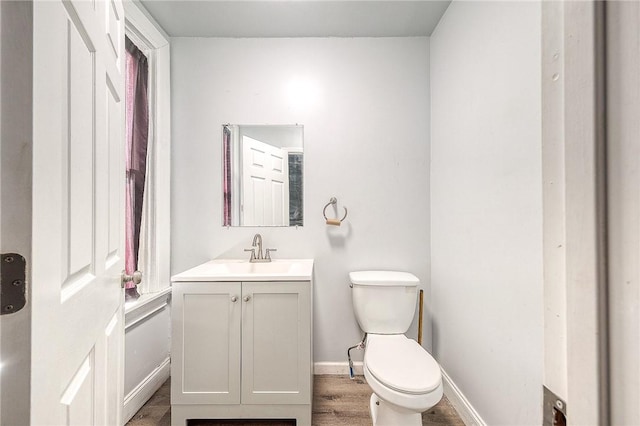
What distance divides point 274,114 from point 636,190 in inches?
73.5

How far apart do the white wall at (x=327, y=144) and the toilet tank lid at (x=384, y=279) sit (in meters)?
0.14

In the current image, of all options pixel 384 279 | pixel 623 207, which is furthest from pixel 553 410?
pixel 384 279

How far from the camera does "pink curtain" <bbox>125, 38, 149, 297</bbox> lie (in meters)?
1.61

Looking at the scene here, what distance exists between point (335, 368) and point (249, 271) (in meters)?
0.89

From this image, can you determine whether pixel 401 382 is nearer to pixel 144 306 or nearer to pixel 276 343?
pixel 276 343

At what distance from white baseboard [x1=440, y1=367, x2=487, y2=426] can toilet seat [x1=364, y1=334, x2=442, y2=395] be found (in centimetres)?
36

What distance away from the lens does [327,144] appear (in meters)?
1.92

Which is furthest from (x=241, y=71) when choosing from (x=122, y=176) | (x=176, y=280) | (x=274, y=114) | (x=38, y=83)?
(x=38, y=83)

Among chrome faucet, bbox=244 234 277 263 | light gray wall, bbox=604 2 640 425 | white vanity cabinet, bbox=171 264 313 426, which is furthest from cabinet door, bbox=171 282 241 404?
light gray wall, bbox=604 2 640 425

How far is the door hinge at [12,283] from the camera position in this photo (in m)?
0.37

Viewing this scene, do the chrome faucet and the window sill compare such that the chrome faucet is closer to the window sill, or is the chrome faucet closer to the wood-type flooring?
the window sill

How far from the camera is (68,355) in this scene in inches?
21.1

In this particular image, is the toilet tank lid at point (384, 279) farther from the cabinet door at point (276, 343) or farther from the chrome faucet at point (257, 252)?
the chrome faucet at point (257, 252)

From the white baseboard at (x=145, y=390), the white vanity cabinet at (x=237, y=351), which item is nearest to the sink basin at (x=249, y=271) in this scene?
the white vanity cabinet at (x=237, y=351)
